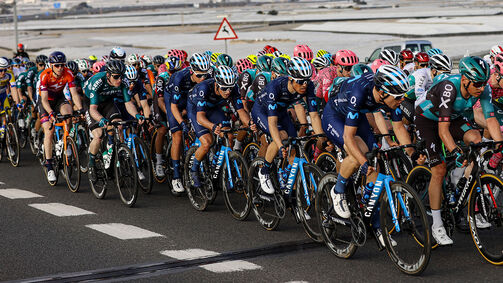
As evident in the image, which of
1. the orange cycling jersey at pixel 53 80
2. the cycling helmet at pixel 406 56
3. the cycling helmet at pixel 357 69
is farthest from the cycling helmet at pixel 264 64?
the orange cycling jersey at pixel 53 80

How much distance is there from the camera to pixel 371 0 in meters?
141

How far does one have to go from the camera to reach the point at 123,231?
8422mm

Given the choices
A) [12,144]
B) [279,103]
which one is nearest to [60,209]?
[279,103]

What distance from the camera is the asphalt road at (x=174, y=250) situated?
6492 mm

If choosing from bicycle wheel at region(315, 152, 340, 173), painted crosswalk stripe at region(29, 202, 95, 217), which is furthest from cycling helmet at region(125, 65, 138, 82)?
bicycle wheel at region(315, 152, 340, 173)

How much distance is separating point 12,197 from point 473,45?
28058 millimetres

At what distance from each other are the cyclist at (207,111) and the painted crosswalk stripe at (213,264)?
1887mm

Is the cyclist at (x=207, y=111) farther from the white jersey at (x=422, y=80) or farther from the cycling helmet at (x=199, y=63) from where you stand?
the white jersey at (x=422, y=80)

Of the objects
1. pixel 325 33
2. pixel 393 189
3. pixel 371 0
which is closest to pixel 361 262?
pixel 393 189

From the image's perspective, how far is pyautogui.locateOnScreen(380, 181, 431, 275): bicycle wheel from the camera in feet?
19.9

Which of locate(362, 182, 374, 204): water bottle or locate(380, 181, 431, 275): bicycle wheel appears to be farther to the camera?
locate(362, 182, 374, 204): water bottle

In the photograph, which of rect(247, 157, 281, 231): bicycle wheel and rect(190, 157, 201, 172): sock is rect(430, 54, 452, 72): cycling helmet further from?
rect(190, 157, 201, 172): sock

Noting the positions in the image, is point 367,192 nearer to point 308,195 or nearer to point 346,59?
point 308,195

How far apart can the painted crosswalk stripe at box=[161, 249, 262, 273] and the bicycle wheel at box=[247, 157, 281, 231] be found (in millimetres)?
1067
